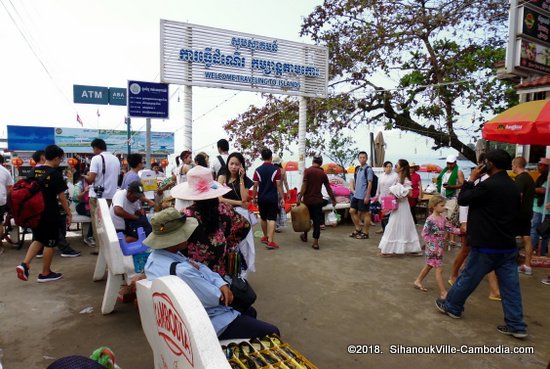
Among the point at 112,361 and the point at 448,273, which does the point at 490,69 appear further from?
the point at 112,361

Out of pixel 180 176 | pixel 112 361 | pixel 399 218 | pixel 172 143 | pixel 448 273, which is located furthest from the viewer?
pixel 172 143

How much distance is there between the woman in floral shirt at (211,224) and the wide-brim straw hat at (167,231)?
0.37m

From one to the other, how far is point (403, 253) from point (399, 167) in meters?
1.52

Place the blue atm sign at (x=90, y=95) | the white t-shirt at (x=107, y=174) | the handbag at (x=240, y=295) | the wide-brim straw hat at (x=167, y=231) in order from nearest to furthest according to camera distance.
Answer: the wide-brim straw hat at (x=167, y=231) → the handbag at (x=240, y=295) → the white t-shirt at (x=107, y=174) → the blue atm sign at (x=90, y=95)

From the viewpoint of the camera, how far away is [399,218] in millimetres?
6230

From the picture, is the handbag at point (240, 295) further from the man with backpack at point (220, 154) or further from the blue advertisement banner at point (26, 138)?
the blue advertisement banner at point (26, 138)

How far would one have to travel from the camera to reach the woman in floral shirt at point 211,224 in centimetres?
278

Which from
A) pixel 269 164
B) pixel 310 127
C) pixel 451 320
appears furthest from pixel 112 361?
pixel 310 127

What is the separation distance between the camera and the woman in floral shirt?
278 cm

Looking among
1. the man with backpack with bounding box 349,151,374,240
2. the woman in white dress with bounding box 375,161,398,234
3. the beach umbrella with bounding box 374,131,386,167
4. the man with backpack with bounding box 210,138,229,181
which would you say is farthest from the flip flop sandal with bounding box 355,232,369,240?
the man with backpack with bounding box 210,138,229,181

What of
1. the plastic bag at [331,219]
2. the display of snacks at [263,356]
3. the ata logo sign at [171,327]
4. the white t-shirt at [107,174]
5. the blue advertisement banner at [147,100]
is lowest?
the plastic bag at [331,219]

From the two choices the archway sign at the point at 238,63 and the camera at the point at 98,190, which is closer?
the camera at the point at 98,190

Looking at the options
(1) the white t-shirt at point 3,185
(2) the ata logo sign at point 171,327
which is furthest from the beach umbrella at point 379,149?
(2) the ata logo sign at point 171,327

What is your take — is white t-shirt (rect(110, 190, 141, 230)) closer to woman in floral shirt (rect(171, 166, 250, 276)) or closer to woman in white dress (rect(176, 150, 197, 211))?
woman in floral shirt (rect(171, 166, 250, 276))
